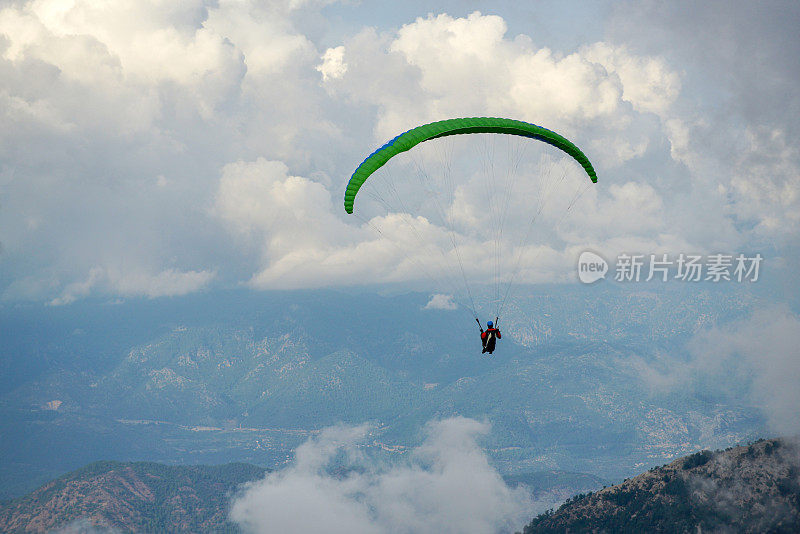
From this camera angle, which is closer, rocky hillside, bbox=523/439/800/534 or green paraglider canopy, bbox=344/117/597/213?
green paraglider canopy, bbox=344/117/597/213

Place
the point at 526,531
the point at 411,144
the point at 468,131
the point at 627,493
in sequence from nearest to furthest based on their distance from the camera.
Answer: the point at 411,144
the point at 468,131
the point at 627,493
the point at 526,531

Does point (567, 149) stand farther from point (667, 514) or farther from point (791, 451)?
point (791, 451)

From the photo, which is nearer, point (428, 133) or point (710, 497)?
point (428, 133)

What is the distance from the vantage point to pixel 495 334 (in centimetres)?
4588

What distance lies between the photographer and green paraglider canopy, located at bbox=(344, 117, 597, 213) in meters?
43.9

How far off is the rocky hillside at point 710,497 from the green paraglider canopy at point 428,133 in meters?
143

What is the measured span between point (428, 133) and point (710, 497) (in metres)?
162

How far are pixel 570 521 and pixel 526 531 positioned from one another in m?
19.3

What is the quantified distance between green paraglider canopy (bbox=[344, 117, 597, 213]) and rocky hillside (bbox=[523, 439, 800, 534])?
142848mm

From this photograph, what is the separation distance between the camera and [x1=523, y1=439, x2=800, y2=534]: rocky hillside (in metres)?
154

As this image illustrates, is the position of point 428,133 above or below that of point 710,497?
above

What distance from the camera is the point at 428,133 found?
44562 millimetres

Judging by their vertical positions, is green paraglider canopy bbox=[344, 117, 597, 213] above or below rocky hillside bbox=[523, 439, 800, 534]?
above

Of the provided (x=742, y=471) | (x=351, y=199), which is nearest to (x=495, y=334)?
(x=351, y=199)
